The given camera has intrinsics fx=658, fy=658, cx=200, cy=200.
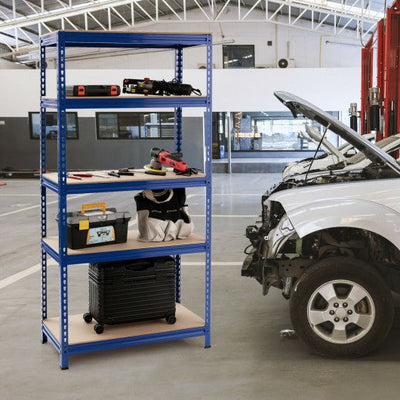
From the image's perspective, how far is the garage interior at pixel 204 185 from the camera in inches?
165

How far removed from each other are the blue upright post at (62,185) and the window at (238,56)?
25.1 meters

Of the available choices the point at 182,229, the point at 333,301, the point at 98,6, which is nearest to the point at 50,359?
the point at 182,229

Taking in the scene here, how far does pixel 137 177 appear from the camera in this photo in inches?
182

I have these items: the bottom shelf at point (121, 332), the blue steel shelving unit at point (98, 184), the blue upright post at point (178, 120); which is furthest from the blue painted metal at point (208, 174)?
the blue upright post at point (178, 120)

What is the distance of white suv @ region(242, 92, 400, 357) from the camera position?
4402mm

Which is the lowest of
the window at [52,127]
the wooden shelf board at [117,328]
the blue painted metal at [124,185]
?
the wooden shelf board at [117,328]

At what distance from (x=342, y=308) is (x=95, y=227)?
1768 mm

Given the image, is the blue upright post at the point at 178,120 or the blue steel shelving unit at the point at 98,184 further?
the blue upright post at the point at 178,120

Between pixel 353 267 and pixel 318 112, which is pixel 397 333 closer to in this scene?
pixel 353 267

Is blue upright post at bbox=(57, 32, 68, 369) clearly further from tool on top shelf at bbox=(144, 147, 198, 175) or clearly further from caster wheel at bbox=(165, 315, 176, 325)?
caster wheel at bbox=(165, 315, 176, 325)

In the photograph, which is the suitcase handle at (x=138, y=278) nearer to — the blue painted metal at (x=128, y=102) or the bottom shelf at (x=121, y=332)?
the bottom shelf at (x=121, y=332)

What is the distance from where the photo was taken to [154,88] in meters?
4.60

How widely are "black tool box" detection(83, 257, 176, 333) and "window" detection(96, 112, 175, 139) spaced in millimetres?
17007

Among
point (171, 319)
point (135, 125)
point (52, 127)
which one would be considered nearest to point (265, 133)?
point (135, 125)
